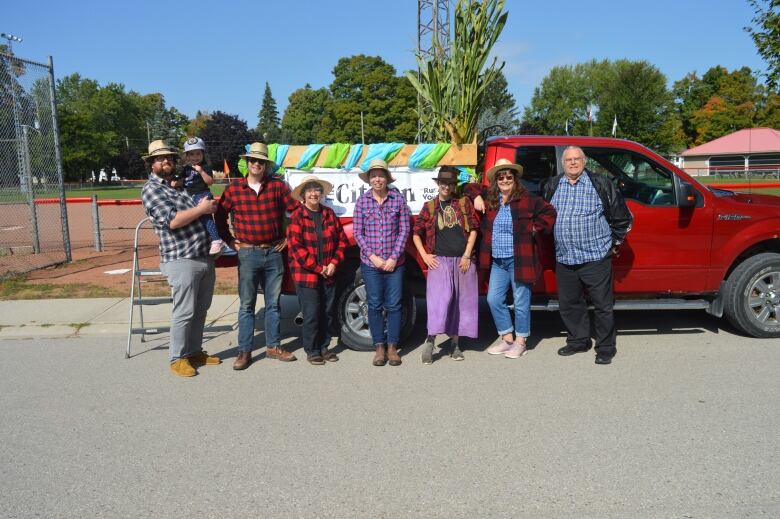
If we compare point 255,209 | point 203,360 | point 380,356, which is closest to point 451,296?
point 380,356

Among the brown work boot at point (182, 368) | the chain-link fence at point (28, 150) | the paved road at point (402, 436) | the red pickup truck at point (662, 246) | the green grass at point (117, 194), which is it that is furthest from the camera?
the green grass at point (117, 194)

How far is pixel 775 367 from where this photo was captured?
4.96 metres

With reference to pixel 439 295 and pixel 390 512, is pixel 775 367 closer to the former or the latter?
pixel 439 295

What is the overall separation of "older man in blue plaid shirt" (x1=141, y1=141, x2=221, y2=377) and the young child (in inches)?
3.6

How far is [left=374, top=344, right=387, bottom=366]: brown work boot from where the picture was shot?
527 centimetres

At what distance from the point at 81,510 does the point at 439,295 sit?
3214 millimetres

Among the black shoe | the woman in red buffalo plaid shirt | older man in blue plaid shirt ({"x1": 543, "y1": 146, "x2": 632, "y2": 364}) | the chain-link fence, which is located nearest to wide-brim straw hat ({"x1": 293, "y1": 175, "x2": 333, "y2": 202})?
the woman in red buffalo plaid shirt

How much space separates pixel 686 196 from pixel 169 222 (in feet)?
15.0

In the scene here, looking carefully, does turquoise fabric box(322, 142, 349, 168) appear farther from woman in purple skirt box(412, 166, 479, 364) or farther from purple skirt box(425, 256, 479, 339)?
purple skirt box(425, 256, 479, 339)

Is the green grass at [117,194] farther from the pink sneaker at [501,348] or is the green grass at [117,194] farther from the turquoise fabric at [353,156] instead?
the pink sneaker at [501,348]

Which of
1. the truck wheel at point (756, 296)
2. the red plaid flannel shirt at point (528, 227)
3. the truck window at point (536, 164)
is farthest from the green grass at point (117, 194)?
the truck wheel at point (756, 296)

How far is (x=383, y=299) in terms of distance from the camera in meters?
5.34

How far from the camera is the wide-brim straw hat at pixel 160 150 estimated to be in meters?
4.85

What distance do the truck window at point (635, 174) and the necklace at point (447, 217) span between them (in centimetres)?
141
